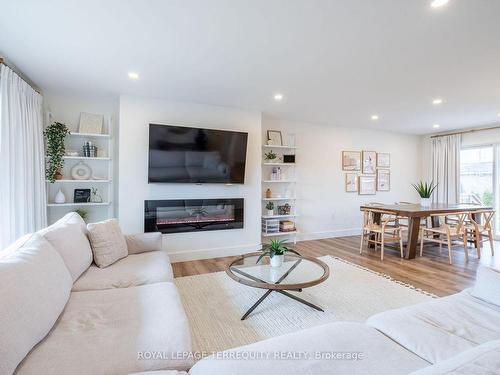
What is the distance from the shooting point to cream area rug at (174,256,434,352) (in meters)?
2.09

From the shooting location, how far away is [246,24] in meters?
2.02

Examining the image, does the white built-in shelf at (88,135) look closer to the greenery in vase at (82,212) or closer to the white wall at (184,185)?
the white wall at (184,185)

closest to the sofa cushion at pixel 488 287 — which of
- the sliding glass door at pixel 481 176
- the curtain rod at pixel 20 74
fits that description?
the curtain rod at pixel 20 74

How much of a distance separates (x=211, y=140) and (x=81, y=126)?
6.01 ft

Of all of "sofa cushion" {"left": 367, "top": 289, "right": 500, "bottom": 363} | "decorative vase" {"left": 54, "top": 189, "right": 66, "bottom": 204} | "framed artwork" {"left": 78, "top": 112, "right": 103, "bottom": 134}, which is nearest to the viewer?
"sofa cushion" {"left": 367, "top": 289, "right": 500, "bottom": 363}

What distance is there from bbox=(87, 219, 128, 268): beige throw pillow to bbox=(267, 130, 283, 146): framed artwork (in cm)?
320

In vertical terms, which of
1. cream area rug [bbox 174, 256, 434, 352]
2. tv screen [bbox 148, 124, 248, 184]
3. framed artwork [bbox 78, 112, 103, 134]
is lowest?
cream area rug [bbox 174, 256, 434, 352]

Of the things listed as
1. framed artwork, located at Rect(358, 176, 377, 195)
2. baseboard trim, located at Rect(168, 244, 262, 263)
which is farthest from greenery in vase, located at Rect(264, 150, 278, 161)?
framed artwork, located at Rect(358, 176, 377, 195)

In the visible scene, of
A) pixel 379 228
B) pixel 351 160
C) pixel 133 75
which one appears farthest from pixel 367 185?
pixel 133 75

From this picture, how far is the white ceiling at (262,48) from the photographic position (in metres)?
1.85

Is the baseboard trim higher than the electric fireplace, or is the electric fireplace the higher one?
the electric fireplace

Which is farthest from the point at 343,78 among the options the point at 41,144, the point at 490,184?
the point at 490,184

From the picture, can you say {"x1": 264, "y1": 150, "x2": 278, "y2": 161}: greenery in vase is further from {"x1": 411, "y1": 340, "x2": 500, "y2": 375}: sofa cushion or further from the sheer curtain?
{"x1": 411, "y1": 340, "x2": 500, "y2": 375}: sofa cushion

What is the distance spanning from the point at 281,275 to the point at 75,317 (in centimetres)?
156
